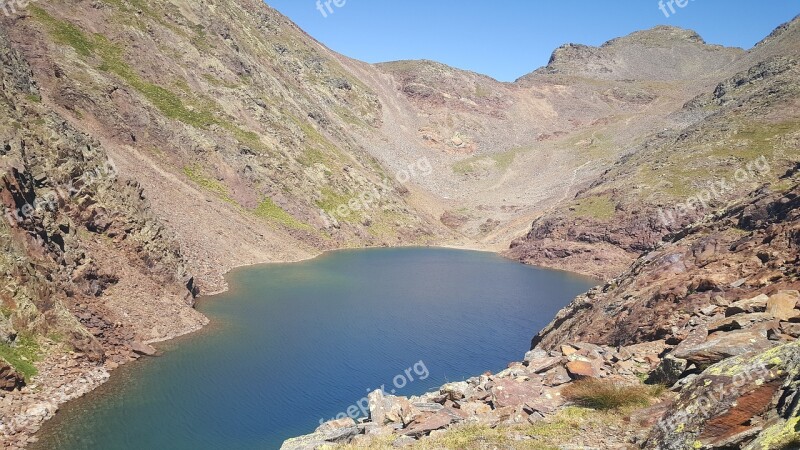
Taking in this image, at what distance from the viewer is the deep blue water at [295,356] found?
27.8 meters

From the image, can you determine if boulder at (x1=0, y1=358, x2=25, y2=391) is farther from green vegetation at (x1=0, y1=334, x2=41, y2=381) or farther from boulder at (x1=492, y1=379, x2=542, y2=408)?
boulder at (x1=492, y1=379, x2=542, y2=408)

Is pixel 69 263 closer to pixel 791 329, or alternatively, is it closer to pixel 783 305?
pixel 791 329

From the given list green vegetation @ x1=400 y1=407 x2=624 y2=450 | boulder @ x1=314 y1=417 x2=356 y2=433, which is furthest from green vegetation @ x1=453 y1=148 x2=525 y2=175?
green vegetation @ x1=400 y1=407 x2=624 y2=450

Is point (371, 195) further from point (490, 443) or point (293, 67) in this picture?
point (490, 443)

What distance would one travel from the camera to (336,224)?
365ft

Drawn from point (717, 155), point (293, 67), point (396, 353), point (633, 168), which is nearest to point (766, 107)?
point (717, 155)

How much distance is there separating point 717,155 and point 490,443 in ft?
361

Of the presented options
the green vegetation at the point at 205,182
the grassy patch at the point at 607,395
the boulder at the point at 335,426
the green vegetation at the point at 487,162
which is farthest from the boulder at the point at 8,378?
the green vegetation at the point at 487,162

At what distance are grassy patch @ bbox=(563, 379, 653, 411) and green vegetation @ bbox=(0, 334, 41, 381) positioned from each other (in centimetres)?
2974

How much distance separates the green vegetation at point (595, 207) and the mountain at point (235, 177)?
0.51 metres

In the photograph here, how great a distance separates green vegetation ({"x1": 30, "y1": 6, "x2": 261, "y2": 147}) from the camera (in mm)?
87875

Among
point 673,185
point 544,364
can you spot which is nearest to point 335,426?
point 544,364

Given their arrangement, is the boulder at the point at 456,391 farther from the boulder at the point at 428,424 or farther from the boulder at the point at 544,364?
the boulder at the point at 544,364

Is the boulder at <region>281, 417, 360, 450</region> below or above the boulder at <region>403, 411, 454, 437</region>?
below
